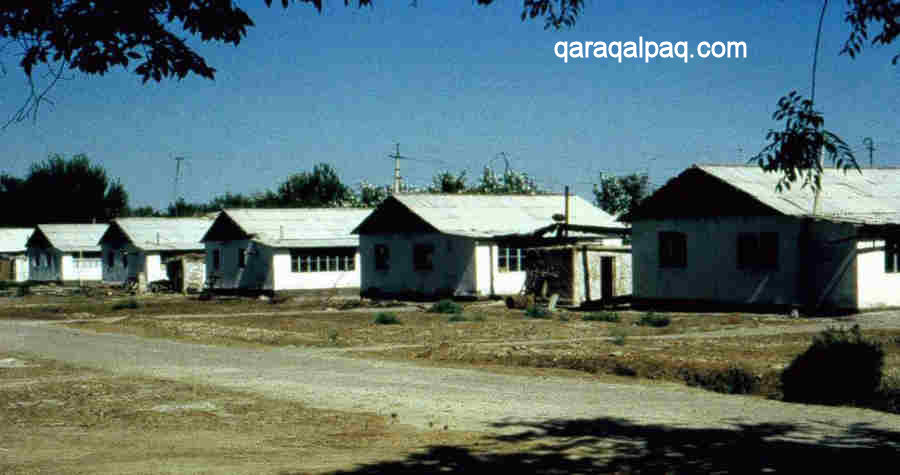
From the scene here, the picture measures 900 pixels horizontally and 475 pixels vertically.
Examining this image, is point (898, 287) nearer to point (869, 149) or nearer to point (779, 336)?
point (779, 336)

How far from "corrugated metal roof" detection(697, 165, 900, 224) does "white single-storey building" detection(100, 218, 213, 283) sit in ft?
114

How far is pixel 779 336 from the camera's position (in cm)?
2375

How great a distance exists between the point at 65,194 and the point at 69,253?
3279 cm

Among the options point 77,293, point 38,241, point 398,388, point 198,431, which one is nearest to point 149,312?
point 77,293

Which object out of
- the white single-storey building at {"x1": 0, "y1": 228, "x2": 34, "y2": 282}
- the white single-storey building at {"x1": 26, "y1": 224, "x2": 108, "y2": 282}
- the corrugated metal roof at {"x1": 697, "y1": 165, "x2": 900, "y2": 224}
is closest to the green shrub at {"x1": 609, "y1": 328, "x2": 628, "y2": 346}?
the corrugated metal roof at {"x1": 697, "y1": 165, "x2": 900, "y2": 224}

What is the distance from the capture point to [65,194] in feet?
340

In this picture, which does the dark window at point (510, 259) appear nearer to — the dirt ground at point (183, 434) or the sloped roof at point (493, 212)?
the sloped roof at point (493, 212)

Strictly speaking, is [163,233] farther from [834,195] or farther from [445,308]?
[834,195]

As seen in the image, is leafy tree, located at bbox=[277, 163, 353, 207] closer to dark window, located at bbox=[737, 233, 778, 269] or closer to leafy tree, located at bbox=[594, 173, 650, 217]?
leafy tree, located at bbox=[594, 173, 650, 217]

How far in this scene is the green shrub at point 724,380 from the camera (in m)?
15.1

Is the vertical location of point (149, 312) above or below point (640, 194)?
below

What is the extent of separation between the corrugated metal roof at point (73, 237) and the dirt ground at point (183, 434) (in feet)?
191

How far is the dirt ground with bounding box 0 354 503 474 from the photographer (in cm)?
1012

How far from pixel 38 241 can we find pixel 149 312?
133ft
